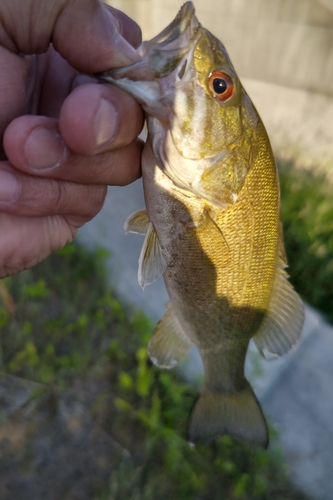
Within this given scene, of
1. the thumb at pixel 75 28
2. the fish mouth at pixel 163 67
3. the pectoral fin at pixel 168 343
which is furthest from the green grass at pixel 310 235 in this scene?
the thumb at pixel 75 28

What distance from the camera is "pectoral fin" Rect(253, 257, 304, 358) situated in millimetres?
1461

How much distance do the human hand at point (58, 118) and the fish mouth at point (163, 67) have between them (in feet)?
0.11

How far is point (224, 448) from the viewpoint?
7.02 feet

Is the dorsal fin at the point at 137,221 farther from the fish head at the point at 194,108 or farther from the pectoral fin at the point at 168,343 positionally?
the pectoral fin at the point at 168,343

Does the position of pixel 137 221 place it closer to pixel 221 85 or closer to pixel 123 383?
pixel 221 85

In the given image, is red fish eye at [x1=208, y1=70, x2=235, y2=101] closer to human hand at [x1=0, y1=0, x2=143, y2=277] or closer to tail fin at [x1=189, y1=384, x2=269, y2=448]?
human hand at [x1=0, y1=0, x2=143, y2=277]

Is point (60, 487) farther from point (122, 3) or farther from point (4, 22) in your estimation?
point (122, 3)

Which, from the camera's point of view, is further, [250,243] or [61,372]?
[61,372]

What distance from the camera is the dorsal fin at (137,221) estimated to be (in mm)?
1316

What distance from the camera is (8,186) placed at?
109 cm

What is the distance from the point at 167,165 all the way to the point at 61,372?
173 centimetres

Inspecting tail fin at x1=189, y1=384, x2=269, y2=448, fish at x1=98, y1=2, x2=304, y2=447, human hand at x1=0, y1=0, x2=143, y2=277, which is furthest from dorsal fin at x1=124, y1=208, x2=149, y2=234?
tail fin at x1=189, y1=384, x2=269, y2=448

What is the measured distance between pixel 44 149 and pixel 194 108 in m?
0.43

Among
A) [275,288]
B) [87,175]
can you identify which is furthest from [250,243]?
[87,175]
